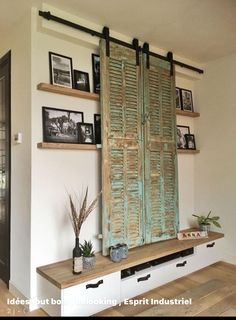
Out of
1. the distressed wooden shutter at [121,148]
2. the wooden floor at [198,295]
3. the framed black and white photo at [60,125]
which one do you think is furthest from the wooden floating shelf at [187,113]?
the wooden floor at [198,295]

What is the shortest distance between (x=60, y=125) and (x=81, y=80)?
1.64 ft

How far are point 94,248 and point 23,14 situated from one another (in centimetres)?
222

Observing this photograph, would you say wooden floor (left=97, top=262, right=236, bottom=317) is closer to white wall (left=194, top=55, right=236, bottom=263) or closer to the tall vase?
the tall vase

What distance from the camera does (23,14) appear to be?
2312mm

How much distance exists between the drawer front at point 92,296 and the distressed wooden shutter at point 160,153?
72cm

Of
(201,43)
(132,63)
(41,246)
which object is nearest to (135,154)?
(132,63)

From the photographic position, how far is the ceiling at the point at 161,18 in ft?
7.19

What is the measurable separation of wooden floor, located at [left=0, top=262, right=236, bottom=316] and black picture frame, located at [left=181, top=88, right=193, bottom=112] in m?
1.99

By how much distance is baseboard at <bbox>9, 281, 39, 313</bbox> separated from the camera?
218cm

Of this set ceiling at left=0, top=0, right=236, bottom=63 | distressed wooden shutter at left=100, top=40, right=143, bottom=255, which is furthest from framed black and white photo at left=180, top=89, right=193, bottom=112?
distressed wooden shutter at left=100, top=40, right=143, bottom=255

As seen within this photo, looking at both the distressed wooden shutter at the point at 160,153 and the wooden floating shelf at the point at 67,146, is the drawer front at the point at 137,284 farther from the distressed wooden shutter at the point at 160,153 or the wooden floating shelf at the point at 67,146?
the wooden floating shelf at the point at 67,146

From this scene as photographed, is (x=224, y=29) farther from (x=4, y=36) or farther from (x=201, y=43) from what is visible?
(x=4, y=36)

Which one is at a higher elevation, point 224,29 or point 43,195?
point 224,29

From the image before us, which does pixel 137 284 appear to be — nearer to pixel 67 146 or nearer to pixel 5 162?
pixel 67 146
